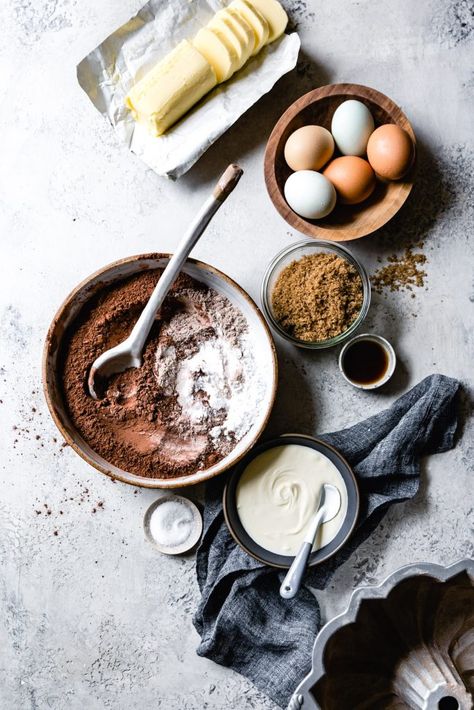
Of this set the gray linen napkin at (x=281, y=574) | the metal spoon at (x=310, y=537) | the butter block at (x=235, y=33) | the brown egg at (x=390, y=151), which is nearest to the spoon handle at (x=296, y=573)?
the metal spoon at (x=310, y=537)

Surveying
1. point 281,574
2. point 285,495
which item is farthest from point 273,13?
point 281,574

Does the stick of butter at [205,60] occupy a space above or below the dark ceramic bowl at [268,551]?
above

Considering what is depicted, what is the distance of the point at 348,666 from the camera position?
62.1 inches

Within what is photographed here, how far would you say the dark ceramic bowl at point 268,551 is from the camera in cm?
182

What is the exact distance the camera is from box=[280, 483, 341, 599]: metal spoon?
1.78 m

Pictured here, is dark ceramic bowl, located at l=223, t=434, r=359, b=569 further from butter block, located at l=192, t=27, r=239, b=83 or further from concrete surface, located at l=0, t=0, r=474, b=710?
butter block, located at l=192, t=27, r=239, b=83

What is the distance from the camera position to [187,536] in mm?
1926

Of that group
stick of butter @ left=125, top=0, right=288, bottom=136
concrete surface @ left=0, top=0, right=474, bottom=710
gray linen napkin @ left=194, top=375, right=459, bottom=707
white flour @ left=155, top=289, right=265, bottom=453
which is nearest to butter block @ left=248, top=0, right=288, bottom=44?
stick of butter @ left=125, top=0, right=288, bottom=136

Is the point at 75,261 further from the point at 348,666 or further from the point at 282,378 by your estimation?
the point at 348,666

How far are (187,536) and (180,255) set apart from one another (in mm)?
785

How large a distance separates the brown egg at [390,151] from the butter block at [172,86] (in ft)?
1.57

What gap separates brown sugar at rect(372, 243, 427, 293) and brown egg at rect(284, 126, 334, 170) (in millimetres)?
347

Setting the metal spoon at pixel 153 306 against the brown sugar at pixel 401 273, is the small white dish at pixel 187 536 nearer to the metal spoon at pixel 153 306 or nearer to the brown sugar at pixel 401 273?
the metal spoon at pixel 153 306

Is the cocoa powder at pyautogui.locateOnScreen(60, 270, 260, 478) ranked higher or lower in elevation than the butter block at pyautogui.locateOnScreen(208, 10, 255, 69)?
lower
